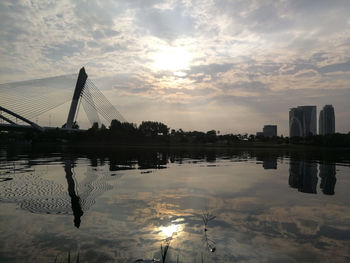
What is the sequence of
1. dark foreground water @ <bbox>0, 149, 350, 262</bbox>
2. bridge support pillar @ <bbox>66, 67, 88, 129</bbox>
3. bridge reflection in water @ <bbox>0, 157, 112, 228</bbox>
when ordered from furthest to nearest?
bridge support pillar @ <bbox>66, 67, 88, 129</bbox> < bridge reflection in water @ <bbox>0, 157, 112, 228</bbox> < dark foreground water @ <bbox>0, 149, 350, 262</bbox>

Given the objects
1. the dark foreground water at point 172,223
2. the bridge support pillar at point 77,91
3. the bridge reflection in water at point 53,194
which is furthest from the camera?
the bridge support pillar at point 77,91

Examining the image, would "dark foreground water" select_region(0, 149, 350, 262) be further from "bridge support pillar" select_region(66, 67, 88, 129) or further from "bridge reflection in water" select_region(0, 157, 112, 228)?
"bridge support pillar" select_region(66, 67, 88, 129)

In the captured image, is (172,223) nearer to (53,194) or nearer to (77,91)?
(53,194)

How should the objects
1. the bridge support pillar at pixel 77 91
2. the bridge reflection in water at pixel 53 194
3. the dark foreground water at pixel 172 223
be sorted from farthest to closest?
the bridge support pillar at pixel 77 91, the bridge reflection in water at pixel 53 194, the dark foreground water at pixel 172 223

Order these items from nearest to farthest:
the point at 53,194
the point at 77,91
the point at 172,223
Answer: the point at 172,223 < the point at 53,194 < the point at 77,91

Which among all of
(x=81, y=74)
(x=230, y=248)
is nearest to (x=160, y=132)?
(x=81, y=74)

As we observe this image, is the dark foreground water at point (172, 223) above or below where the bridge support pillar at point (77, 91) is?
below

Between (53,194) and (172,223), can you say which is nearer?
(172,223)

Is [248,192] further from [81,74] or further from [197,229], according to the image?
[81,74]

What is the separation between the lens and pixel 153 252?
908cm

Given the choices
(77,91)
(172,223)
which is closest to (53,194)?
(172,223)

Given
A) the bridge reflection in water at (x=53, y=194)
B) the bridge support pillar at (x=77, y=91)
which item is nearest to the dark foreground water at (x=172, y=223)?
the bridge reflection in water at (x=53, y=194)

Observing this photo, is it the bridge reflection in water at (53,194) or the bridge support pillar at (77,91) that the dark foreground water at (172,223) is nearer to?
the bridge reflection in water at (53,194)

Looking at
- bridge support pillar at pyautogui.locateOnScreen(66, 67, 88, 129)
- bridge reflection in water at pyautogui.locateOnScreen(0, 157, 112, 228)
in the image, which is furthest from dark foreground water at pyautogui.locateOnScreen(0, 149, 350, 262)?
bridge support pillar at pyautogui.locateOnScreen(66, 67, 88, 129)
